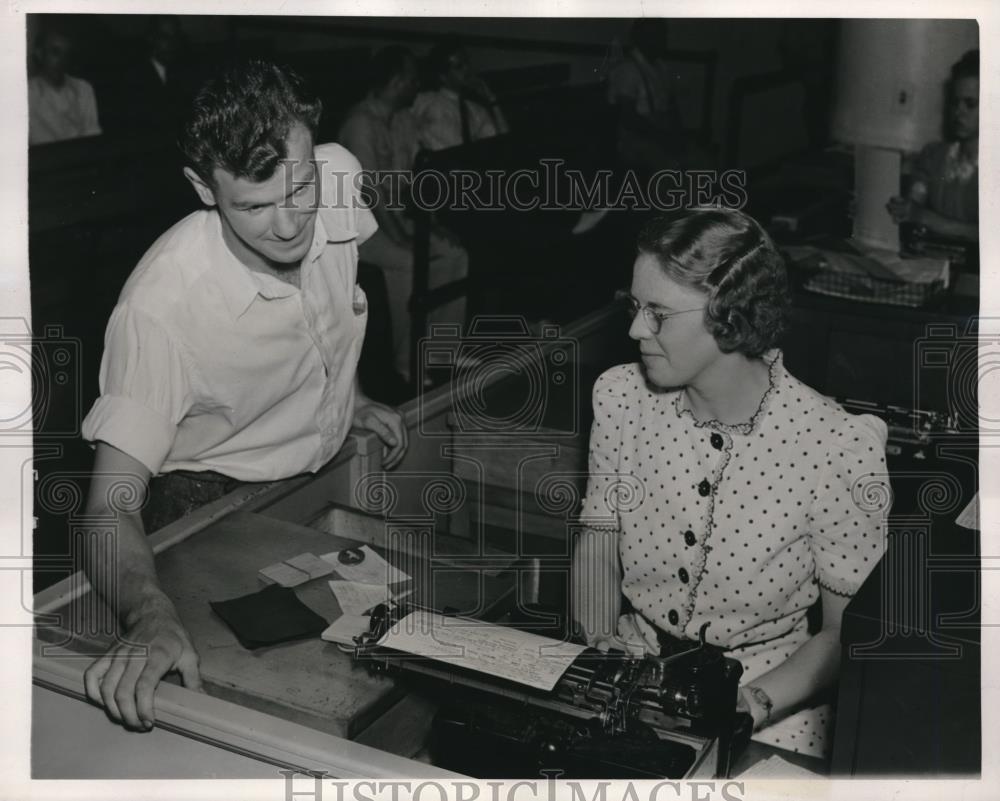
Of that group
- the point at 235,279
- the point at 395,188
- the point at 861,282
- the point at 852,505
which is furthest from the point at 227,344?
the point at 395,188

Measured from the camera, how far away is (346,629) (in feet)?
5.46

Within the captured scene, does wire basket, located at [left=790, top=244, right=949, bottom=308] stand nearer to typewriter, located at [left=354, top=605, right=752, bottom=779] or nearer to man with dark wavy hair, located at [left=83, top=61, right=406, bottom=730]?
man with dark wavy hair, located at [left=83, top=61, right=406, bottom=730]

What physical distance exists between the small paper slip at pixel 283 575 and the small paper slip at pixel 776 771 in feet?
2.51

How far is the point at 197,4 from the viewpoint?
191 cm

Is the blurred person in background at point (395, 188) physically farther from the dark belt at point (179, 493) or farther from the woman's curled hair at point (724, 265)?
the woman's curled hair at point (724, 265)

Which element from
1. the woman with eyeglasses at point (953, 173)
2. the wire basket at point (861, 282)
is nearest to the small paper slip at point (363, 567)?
the wire basket at point (861, 282)

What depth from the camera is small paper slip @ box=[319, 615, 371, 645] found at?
5.38ft

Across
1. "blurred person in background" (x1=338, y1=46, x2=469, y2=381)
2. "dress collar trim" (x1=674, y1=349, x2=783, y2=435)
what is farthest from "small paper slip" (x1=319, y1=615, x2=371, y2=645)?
"blurred person in background" (x1=338, y1=46, x2=469, y2=381)

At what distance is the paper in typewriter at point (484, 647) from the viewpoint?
4.68ft

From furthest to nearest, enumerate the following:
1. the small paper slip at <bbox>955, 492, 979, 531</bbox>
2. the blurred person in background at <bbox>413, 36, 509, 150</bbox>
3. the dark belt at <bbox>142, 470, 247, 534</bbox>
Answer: the blurred person in background at <bbox>413, 36, 509, 150</bbox>
the dark belt at <bbox>142, 470, 247, 534</bbox>
the small paper slip at <bbox>955, 492, 979, 531</bbox>

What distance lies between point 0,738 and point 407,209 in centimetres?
372

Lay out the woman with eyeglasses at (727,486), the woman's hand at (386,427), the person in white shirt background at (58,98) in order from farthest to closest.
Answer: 1. the person in white shirt background at (58,98)
2. the woman's hand at (386,427)
3. the woman with eyeglasses at (727,486)

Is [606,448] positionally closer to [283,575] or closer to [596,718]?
[283,575]

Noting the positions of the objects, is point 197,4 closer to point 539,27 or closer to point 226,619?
point 226,619
